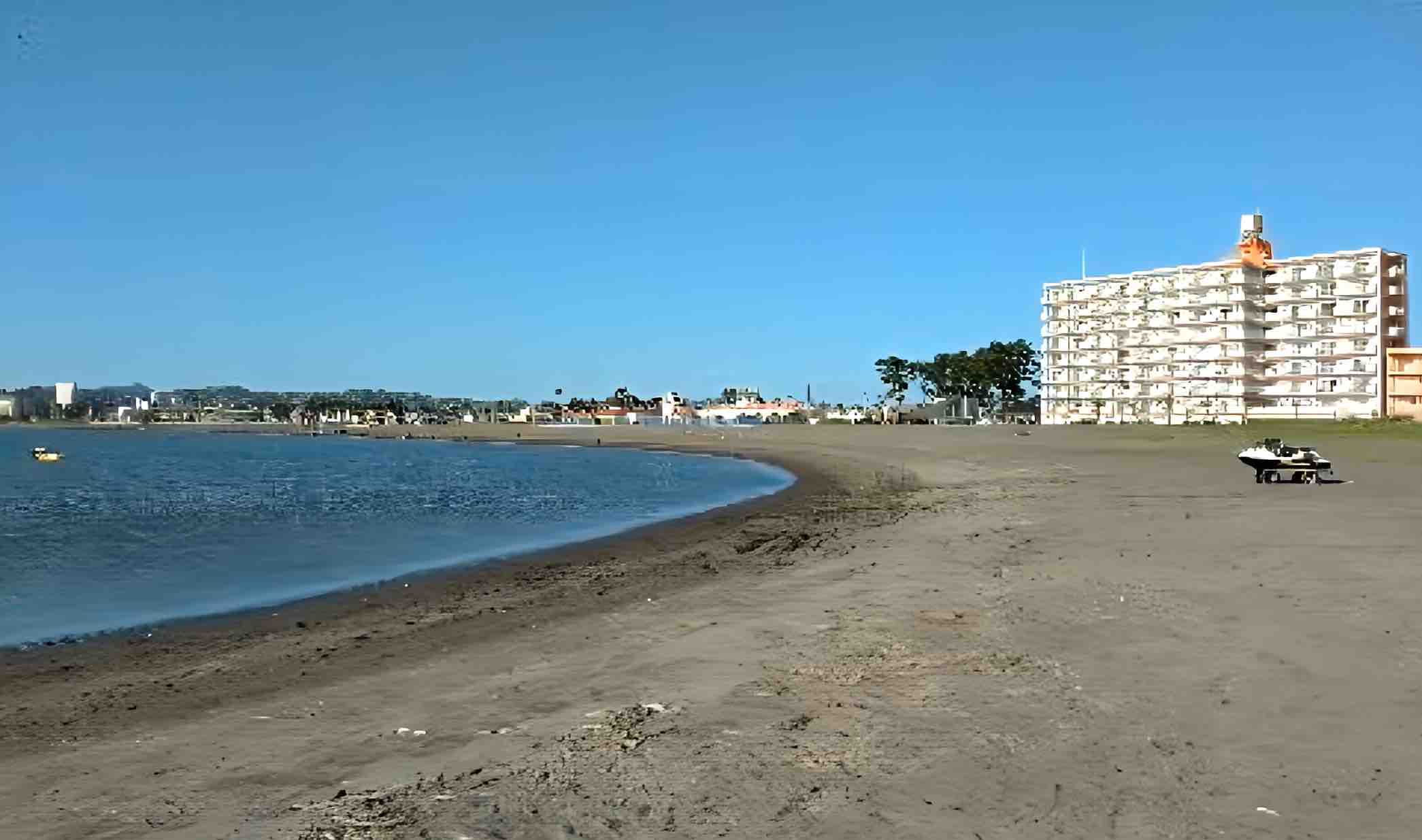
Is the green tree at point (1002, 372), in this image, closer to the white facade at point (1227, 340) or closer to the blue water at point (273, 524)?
the white facade at point (1227, 340)

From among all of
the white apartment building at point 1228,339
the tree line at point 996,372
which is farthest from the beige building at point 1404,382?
the tree line at point 996,372

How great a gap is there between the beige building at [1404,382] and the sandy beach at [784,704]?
330 ft

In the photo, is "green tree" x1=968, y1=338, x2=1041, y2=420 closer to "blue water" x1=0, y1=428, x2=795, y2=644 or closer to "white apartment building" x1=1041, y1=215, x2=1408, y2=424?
"white apartment building" x1=1041, y1=215, x2=1408, y2=424

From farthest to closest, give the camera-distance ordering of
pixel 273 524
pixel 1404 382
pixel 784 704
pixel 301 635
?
pixel 1404 382, pixel 273 524, pixel 301 635, pixel 784 704

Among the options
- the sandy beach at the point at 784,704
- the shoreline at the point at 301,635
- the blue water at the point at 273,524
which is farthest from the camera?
the blue water at the point at 273,524

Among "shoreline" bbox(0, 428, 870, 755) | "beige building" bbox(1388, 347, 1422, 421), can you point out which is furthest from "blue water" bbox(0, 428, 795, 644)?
"beige building" bbox(1388, 347, 1422, 421)

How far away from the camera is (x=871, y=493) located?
1307 inches

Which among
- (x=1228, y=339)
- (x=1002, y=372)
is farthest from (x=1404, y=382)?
(x=1002, y=372)

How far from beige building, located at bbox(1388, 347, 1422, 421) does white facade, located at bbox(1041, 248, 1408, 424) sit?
1.10m

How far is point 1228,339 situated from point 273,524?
112525mm

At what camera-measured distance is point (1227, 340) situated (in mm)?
116062

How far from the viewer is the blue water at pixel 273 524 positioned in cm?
1675

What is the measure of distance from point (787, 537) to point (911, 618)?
10.2 m

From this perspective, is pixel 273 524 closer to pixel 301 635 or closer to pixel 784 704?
pixel 301 635
